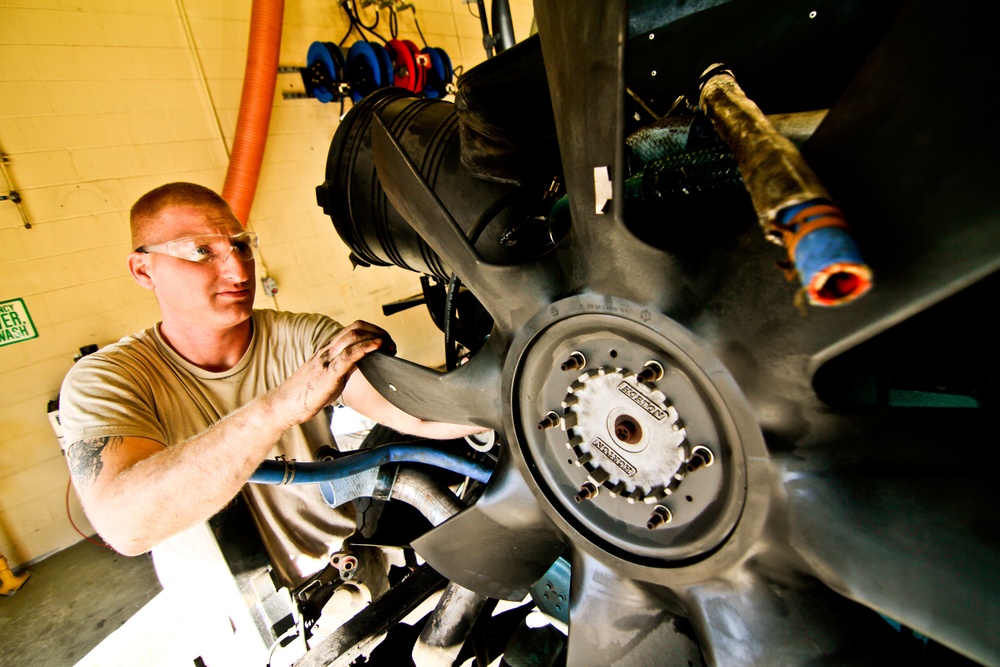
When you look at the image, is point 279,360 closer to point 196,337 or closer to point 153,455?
point 196,337

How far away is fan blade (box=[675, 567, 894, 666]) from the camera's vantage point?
0.50m

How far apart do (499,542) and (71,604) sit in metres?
2.96

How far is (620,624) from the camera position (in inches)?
27.3

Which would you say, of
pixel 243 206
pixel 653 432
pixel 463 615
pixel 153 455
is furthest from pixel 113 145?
pixel 653 432

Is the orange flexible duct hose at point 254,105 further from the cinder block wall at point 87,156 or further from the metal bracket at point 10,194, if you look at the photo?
the metal bracket at point 10,194

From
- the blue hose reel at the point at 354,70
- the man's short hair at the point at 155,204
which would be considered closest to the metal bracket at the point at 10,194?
the blue hose reel at the point at 354,70

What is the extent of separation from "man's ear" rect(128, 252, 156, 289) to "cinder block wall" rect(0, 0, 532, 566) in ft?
5.59

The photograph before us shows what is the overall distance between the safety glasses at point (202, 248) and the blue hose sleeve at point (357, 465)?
0.62m

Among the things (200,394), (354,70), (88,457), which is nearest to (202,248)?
(200,394)

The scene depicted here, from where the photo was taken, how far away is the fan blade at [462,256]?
2.12ft

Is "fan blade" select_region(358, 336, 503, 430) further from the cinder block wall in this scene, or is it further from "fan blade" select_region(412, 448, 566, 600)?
the cinder block wall

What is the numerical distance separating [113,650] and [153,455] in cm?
189

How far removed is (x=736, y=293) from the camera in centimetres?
47

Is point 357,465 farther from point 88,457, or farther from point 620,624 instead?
point 620,624
